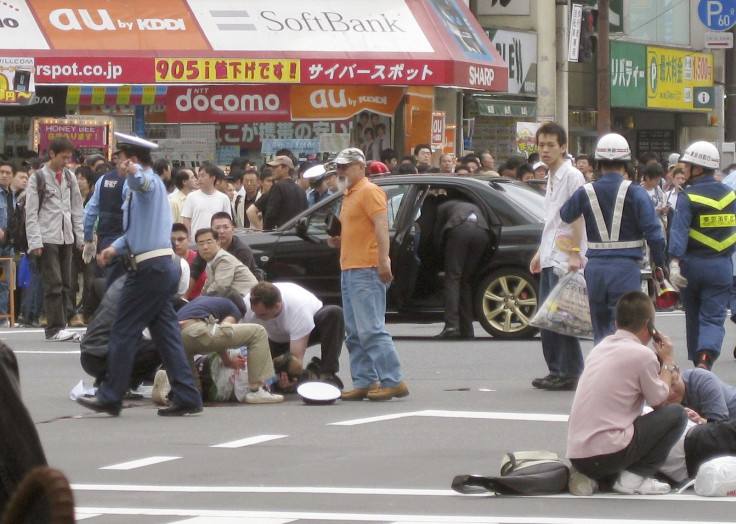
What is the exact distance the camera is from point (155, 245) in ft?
34.8

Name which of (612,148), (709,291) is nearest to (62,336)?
(709,291)

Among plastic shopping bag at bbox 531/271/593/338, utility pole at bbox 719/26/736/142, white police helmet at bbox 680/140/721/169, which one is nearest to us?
plastic shopping bag at bbox 531/271/593/338

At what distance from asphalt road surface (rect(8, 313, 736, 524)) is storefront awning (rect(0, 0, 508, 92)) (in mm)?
13662

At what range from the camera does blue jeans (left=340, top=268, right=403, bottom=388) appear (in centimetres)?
1124

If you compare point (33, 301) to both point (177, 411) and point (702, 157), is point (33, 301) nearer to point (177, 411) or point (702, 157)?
point (177, 411)

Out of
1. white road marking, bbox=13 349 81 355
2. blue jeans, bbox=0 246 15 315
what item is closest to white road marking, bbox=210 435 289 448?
white road marking, bbox=13 349 81 355

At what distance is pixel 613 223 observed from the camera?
10.8 m

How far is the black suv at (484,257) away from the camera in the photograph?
15.6 m

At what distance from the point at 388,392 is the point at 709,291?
2396 millimetres

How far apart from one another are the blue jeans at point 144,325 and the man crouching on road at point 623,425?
354cm

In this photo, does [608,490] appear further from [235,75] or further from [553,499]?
[235,75]

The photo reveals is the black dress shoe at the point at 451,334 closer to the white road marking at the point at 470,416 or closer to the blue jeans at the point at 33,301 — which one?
the white road marking at the point at 470,416

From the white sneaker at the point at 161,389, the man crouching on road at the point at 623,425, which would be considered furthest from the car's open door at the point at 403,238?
the man crouching on road at the point at 623,425

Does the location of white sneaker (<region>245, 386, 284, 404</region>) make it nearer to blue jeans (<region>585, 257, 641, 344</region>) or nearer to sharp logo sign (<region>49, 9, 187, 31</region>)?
blue jeans (<region>585, 257, 641, 344</region>)
